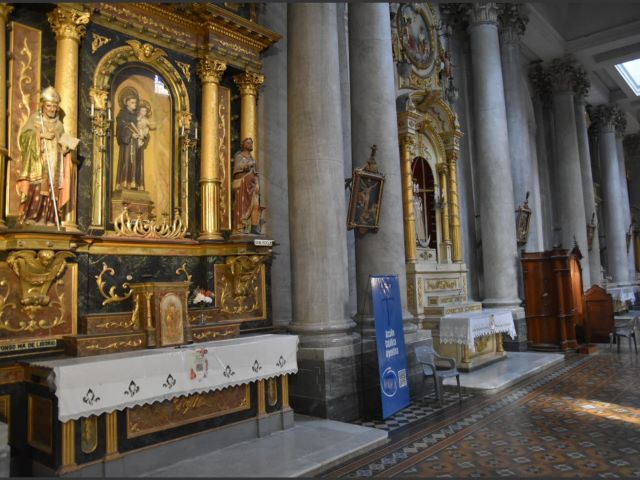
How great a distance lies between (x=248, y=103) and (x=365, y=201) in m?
1.90

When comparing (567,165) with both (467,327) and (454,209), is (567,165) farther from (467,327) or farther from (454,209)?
(467,327)

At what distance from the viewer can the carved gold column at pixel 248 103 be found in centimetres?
609

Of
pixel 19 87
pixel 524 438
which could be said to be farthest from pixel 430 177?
pixel 19 87

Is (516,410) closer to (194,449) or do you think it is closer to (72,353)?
(194,449)

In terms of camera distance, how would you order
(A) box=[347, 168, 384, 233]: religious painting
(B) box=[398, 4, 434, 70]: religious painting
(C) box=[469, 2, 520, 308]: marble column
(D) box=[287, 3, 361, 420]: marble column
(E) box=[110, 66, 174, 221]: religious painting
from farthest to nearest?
1. (C) box=[469, 2, 520, 308]: marble column
2. (B) box=[398, 4, 434, 70]: religious painting
3. (A) box=[347, 168, 384, 233]: religious painting
4. (D) box=[287, 3, 361, 420]: marble column
5. (E) box=[110, 66, 174, 221]: religious painting

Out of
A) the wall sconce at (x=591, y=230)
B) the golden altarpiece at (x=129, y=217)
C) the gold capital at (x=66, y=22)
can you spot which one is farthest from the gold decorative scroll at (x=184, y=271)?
the wall sconce at (x=591, y=230)

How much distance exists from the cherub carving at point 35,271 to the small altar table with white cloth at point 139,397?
0.55 meters

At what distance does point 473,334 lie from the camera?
7.45 meters

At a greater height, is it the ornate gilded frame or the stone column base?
the ornate gilded frame

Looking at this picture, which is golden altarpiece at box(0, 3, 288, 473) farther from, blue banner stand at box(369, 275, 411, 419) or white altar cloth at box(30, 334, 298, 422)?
blue banner stand at box(369, 275, 411, 419)

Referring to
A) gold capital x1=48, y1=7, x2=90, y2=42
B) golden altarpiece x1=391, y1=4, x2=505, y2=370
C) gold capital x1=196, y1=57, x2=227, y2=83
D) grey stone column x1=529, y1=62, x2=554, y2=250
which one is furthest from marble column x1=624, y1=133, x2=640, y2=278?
gold capital x1=48, y1=7, x2=90, y2=42

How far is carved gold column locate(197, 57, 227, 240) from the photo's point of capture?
222 inches

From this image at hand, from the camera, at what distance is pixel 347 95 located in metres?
7.30

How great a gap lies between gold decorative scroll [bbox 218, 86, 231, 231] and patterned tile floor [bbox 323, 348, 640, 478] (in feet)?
9.90
